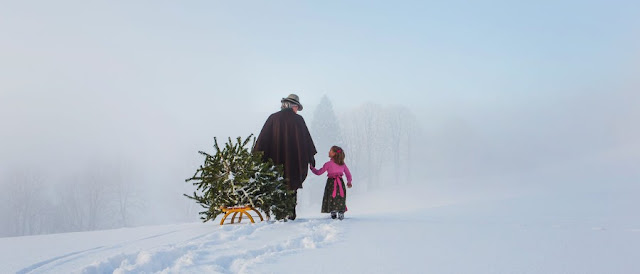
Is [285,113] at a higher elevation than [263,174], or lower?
higher

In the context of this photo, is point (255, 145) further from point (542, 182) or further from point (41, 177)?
point (41, 177)

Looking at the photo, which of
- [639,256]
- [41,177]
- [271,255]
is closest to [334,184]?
[271,255]

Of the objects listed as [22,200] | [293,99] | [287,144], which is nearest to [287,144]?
[287,144]

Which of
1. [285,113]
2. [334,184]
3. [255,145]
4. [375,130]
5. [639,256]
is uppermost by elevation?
[375,130]

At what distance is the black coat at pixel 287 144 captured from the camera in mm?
8109

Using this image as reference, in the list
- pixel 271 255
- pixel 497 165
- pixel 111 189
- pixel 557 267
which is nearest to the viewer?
pixel 557 267

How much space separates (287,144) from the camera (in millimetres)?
8094

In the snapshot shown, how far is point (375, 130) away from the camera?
4903 centimetres

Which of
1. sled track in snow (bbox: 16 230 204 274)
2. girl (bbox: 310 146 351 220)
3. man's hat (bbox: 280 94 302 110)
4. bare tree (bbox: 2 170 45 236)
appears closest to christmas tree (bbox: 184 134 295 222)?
girl (bbox: 310 146 351 220)

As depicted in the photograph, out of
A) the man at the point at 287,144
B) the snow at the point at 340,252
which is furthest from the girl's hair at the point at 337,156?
the snow at the point at 340,252

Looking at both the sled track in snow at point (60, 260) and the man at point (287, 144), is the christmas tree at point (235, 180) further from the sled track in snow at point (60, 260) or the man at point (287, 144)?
the sled track in snow at point (60, 260)

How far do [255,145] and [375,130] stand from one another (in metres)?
41.8

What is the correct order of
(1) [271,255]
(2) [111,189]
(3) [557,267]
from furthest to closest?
1. (2) [111,189]
2. (1) [271,255]
3. (3) [557,267]

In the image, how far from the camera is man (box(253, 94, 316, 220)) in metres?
8.09
